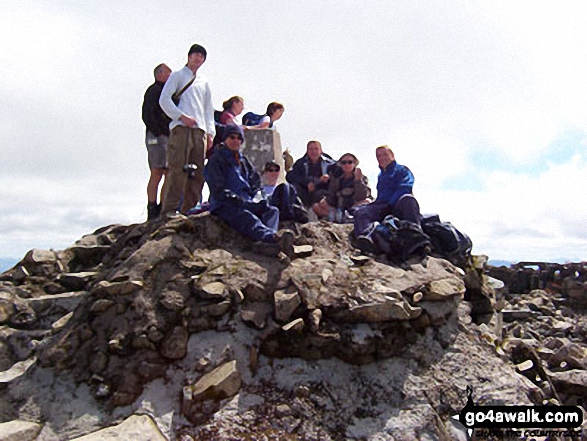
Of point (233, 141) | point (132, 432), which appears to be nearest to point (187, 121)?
point (233, 141)

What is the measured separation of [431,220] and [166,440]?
20.4 feet

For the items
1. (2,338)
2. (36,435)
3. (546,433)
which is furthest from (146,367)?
(546,433)

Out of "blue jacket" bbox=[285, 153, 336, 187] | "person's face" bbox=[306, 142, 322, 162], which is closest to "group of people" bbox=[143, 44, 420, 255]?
"blue jacket" bbox=[285, 153, 336, 187]

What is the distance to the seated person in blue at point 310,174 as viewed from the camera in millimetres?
11859

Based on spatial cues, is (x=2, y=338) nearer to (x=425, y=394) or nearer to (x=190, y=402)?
(x=190, y=402)

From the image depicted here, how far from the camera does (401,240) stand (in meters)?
8.59

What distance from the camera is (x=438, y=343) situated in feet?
24.4

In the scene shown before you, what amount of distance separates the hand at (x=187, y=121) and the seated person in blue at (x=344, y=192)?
12.3 feet

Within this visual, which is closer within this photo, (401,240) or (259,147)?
(401,240)

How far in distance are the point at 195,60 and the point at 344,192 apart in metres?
4.62

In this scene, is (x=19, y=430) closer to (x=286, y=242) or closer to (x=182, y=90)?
(x=286, y=242)

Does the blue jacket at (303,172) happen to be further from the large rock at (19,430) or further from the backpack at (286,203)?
the large rock at (19,430)

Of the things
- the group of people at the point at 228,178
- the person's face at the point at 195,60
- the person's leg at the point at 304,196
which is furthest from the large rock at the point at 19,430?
the person's leg at the point at 304,196

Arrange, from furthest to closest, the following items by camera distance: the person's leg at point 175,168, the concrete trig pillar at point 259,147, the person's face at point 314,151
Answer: the concrete trig pillar at point 259,147 < the person's face at point 314,151 < the person's leg at point 175,168
